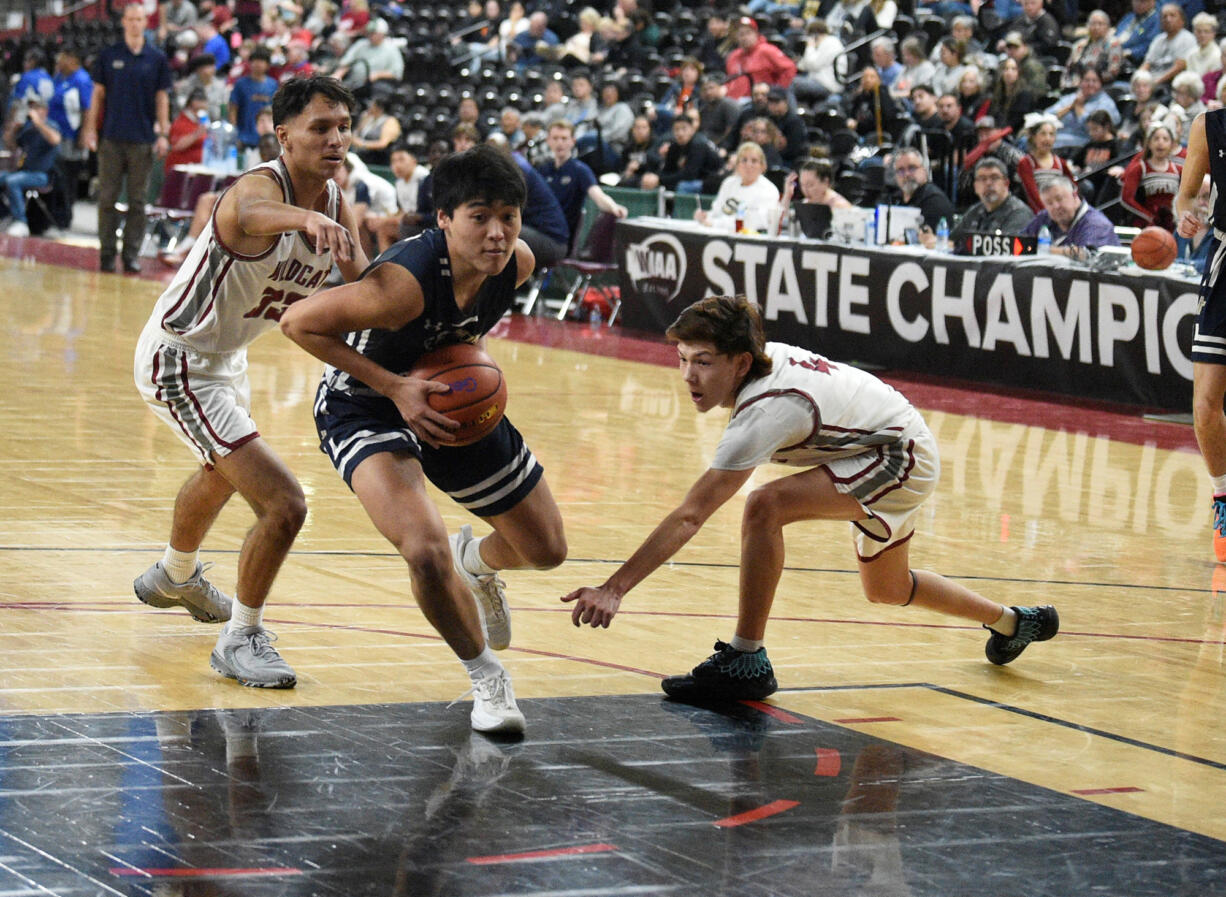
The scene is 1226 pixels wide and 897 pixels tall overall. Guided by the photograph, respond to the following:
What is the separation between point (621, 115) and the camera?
680 inches

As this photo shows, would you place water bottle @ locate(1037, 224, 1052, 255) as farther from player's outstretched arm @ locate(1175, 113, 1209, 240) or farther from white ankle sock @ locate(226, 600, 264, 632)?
white ankle sock @ locate(226, 600, 264, 632)

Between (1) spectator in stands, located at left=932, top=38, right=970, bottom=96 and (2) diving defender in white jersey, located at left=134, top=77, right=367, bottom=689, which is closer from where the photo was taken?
(2) diving defender in white jersey, located at left=134, top=77, right=367, bottom=689

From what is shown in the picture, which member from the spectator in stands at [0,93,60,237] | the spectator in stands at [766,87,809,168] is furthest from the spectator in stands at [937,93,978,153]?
the spectator in stands at [0,93,60,237]

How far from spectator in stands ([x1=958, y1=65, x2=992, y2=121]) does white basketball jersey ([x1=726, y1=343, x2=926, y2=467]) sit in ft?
34.3

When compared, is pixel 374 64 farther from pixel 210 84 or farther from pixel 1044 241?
pixel 1044 241

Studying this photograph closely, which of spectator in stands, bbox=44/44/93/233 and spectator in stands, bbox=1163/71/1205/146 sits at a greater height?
spectator in stands, bbox=1163/71/1205/146

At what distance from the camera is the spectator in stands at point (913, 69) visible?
16281mm

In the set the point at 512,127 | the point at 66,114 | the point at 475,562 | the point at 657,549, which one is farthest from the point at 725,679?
the point at 66,114

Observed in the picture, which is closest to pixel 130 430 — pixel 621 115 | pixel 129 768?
pixel 129 768

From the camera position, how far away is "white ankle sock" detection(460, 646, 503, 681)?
4316 mm

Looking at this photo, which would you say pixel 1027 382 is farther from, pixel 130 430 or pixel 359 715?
pixel 359 715

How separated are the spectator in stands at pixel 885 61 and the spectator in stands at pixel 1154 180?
16.6ft

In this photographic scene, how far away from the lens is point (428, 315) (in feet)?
14.6

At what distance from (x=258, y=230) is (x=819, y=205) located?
27.3ft
